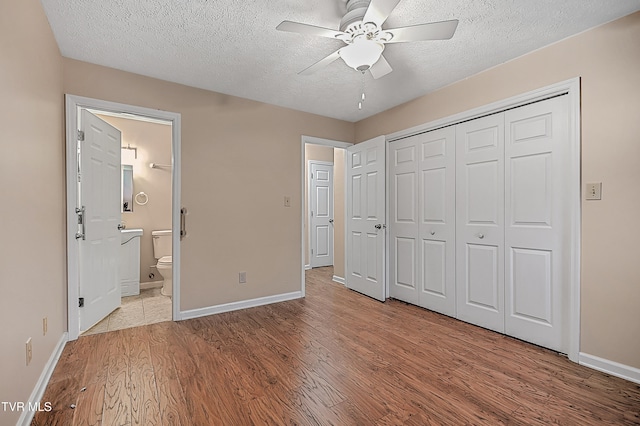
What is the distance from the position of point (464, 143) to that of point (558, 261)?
4.41 ft

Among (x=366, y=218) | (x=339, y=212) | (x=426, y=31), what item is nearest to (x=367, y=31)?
(x=426, y=31)

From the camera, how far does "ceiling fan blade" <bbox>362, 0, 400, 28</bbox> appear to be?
5.12 ft

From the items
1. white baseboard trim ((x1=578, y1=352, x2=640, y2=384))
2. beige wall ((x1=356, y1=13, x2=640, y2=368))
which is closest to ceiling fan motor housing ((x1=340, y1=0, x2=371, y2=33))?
beige wall ((x1=356, y1=13, x2=640, y2=368))

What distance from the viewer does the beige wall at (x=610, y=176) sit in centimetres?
200

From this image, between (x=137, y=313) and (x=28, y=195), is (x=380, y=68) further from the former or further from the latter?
(x=137, y=313)

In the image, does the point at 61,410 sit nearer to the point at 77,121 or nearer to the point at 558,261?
the point at 77,121

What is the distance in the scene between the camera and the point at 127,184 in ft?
13.8

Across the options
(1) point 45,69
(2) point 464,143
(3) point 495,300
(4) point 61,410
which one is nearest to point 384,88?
(2) point 464,143

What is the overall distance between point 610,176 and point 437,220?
1461 mm

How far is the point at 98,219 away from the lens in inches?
115

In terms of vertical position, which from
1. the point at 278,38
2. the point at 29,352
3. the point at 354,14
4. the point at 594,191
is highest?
the point at 278,38

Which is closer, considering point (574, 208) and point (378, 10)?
point (378, 10)

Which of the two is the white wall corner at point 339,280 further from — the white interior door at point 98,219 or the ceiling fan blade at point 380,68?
the ceiling fan blade at point 380,68

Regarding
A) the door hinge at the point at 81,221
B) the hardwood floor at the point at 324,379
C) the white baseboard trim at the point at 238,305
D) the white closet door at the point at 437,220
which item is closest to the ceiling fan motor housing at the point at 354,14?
the white closet door at the point at 437,220
